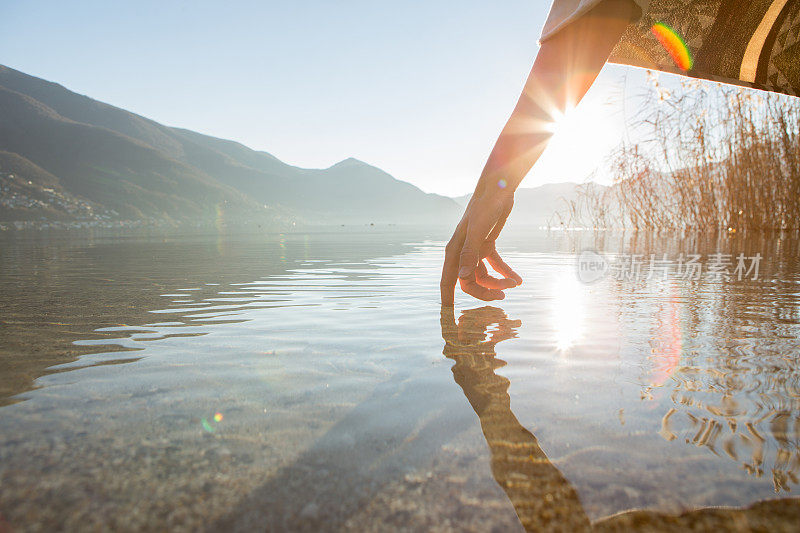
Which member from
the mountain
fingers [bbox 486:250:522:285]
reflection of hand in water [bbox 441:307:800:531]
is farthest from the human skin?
the mountain

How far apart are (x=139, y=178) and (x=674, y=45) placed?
337ft

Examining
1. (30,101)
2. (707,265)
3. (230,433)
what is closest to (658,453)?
(230,433)

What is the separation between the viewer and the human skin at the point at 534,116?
129cm

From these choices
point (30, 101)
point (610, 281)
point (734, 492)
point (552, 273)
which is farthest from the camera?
point (30, 101)

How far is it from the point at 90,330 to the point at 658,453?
71.5 inches

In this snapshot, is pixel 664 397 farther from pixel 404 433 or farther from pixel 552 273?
pixel 552 273

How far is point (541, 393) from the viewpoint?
0.98m

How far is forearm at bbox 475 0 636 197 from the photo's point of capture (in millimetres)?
1277

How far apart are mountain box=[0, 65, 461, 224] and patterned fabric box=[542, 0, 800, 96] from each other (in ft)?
180

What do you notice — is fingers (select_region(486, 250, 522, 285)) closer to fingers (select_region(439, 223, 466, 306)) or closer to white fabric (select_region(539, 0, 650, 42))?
fingers (select_region(439, 223, 466, 306))

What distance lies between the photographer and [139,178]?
88.8 meters

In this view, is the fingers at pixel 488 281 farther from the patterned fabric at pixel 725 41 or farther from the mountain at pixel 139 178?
the mountain at pixel 139 178

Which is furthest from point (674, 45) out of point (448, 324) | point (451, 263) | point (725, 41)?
point (448, 324)

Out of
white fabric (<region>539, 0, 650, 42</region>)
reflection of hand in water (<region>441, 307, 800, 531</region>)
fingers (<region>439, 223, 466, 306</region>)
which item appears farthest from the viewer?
fingers (<region>439, 223, 466, 306</region>)
